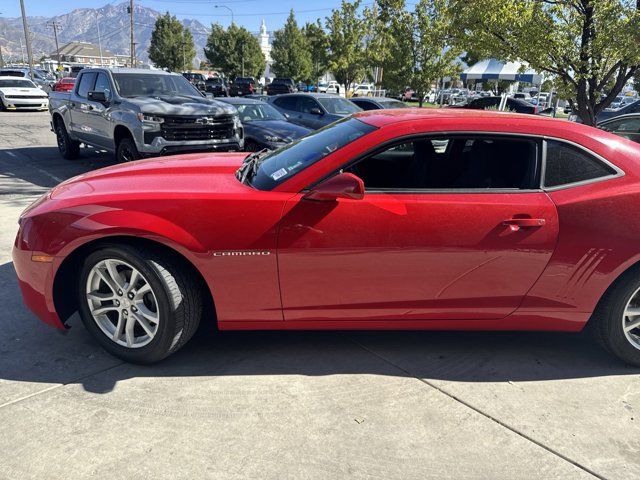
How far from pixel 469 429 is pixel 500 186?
139 centimetres

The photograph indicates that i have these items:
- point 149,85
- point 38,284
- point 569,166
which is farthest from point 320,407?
point 149,85

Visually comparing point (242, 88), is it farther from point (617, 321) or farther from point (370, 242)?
point (617, 321)

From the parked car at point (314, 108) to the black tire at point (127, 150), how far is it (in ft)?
17.8

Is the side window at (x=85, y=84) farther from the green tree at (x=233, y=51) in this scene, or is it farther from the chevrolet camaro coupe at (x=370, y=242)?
the green tree at (x=233, y=51)

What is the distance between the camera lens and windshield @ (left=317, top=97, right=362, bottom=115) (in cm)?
1285

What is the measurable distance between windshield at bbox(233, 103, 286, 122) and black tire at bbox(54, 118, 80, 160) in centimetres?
344

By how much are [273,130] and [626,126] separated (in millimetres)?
6328

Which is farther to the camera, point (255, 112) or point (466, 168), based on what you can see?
point (255, 112)

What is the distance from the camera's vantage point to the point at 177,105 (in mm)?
7926

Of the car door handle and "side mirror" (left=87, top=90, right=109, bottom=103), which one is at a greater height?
"side mirror" (left=87, top=90, right=109, bottom=103)

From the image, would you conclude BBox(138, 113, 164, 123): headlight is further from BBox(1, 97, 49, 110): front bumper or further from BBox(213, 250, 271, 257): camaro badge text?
BBox(1, 97, 49, 110): front bumper

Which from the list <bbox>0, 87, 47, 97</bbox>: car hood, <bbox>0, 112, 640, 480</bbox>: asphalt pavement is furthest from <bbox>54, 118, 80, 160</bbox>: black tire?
<bbox>0, 87, 47, 97</bbox>: car hood

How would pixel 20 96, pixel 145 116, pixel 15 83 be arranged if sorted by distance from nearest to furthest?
pixel 145 116, pixel 20 96, pixel 15 83

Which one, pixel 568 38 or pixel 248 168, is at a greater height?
pixel 568 38
